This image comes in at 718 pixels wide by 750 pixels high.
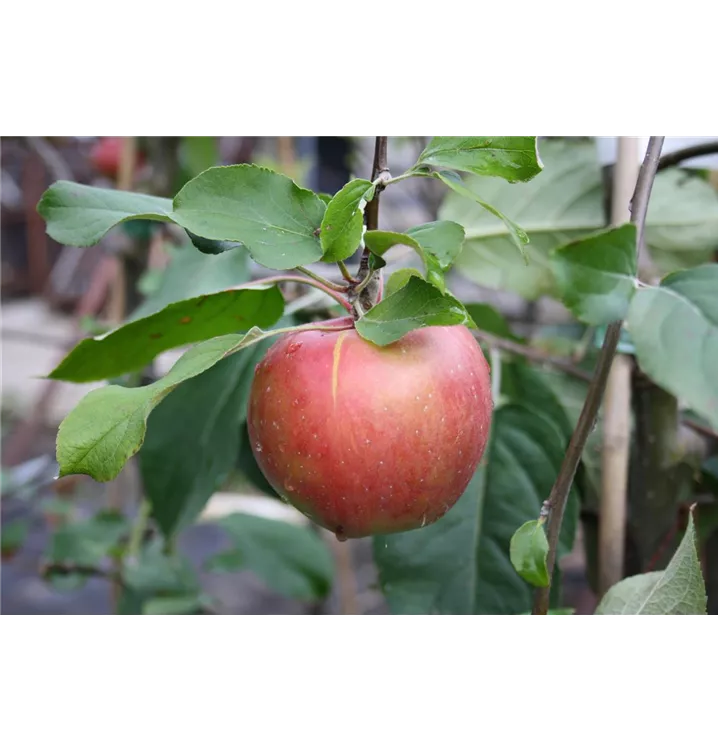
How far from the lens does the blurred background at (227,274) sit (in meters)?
0.63

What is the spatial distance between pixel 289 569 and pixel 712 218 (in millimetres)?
730

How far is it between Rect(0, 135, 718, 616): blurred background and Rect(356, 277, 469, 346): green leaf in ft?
0.50

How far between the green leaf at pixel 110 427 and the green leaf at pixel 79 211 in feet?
0.30

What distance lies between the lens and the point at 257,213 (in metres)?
0.30

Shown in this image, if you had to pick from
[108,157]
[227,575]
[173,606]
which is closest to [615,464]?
[173,606]

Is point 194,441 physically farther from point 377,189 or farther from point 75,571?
point 75,571

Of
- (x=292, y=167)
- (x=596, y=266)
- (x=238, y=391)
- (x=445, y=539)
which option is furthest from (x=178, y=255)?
(x=292, y=167)

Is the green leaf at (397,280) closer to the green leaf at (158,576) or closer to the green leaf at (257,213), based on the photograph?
the green leaf at (257,213)

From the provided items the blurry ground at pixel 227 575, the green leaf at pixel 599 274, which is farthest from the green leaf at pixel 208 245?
the blurry ground at pixel 227 575

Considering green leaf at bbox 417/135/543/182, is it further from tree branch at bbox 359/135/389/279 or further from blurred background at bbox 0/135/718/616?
blurred background at bbox 0/135/718/616

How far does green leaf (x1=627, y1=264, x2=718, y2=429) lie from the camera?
254 mm

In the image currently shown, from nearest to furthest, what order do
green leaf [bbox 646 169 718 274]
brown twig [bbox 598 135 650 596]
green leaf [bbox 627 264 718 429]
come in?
green leaf [bbox 627 264 718 429], brown twig [bbox 598 135 650 596], green leaf [bbox 646 169 718 274]

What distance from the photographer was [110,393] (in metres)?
0.29

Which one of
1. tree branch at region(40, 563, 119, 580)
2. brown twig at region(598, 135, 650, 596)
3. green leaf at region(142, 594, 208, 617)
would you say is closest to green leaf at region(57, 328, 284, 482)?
brown twig at region(598, 135, 650, 596)
